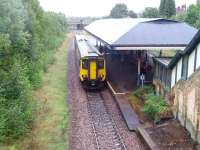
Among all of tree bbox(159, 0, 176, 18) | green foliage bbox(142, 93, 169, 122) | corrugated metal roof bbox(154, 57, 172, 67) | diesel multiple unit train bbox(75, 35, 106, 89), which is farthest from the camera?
tree bbox(159, 0, 176, 18)

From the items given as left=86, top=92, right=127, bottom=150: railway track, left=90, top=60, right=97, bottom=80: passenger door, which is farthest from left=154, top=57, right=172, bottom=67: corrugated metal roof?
left=90, top=60, right=97, bottom=80: passenger door

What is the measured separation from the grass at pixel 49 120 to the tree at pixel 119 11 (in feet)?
209

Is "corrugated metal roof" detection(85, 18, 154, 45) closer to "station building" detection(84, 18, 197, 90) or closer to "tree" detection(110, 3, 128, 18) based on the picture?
"station building" detection(84, 18, 197, 90)

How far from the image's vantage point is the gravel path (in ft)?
46.2

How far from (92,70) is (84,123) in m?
6.31

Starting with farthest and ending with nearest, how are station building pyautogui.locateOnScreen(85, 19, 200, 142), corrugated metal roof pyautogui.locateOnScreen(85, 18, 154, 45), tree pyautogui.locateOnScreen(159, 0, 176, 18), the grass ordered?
1. tree pyautogui.locateOnScreen(159, 0, 176, 18)
2. corrugated metal roof pyautogui.locateOnScreen(85, 18, 154, 45)
3. station building pyautogui.locateOnScreen(85, 19, 200, 142)
4. the grass

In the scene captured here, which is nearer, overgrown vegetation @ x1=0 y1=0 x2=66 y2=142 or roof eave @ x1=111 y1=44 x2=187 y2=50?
overgrown vegetation @ x1=0 y1=0 x2=66 y2=142

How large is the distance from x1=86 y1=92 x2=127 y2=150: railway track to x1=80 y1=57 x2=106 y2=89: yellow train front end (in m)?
1.46

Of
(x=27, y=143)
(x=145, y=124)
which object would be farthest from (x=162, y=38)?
(x=27, y=143)

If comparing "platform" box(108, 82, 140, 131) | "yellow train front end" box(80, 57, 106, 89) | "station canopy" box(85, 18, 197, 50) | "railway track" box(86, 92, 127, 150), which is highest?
"station canopy" box(85, 18, 197, 50)

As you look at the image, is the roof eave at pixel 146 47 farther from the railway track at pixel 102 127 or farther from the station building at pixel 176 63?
the railway track at pixel 102 127

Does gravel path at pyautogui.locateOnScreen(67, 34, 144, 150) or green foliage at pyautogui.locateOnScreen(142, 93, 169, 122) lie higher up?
green foliage at pyautogui.locateOnScreen(142, 93, 169, 122)

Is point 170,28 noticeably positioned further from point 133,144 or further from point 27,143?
point 27,143

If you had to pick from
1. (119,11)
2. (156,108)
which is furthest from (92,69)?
(119,11)
